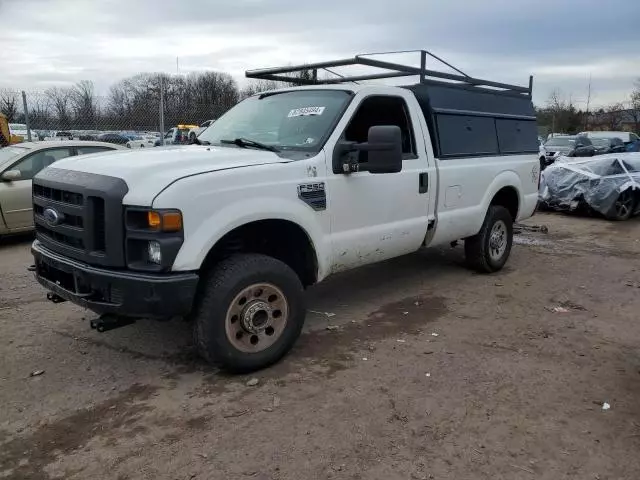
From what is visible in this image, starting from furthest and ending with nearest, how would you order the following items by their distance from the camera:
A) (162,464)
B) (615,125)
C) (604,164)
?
(615,125), (604,164), (162,464)

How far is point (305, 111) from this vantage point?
15.5 feet

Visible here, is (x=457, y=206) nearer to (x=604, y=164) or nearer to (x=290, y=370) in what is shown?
(x=290, y=370)

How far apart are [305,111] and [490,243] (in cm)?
318

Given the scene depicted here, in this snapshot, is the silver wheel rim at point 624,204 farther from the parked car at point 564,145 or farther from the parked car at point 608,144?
the parked car at point 608,144

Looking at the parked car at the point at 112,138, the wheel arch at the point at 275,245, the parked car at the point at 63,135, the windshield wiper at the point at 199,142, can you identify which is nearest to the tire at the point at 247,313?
the wheel arch at the point at 275,245

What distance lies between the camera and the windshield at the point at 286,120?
177 inches

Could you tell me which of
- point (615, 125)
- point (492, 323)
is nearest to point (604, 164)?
point (492, 323)

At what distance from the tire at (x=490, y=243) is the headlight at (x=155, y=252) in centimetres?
423

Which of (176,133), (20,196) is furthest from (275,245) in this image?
(176,133)

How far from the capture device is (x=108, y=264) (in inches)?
Answer: 138

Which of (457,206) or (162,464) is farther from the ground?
(457,206)

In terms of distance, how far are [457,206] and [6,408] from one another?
14.6 ft

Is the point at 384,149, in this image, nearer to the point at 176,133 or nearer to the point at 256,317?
the point at 256,317

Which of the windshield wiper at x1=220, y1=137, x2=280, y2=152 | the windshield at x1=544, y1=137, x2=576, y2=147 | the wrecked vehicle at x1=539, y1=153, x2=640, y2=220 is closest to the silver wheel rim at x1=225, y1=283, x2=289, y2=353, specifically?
the windshield wiper at x1=220, y1=137, x2=280, y2=152
